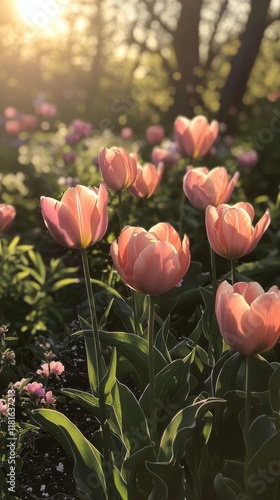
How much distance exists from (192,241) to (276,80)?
12.5 m

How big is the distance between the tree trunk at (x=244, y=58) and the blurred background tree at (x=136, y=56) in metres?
0.01

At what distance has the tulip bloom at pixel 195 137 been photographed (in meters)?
3.61

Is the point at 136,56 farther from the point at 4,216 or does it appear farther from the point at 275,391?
the point at 275,391

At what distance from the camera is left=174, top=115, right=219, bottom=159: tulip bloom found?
3609 mm

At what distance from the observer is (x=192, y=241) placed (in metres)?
4.35

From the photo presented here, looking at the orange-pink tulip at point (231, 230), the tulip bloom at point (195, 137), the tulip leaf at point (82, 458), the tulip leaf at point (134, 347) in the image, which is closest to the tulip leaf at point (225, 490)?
the tulip leaf at point (82, 458)

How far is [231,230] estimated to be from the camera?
6.52 ft

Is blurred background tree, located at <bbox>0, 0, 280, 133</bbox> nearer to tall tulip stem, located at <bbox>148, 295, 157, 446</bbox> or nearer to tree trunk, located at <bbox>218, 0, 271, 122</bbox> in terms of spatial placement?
tree trunk, located at <bbox>218, 0, 271, 122</bbox>

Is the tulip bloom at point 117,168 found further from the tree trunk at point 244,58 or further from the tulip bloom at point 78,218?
the tree trunk at point 244,58

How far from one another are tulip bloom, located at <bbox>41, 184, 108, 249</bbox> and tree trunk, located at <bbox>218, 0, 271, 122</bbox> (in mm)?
6831

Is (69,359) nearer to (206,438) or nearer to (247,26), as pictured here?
(206,438)

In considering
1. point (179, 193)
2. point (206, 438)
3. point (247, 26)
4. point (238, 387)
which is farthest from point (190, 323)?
point (247, 26)

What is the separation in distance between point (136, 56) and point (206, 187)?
36.9ft

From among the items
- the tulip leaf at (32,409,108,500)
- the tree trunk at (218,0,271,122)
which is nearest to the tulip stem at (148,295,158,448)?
the tulip leaf at (32,409,108,500)
